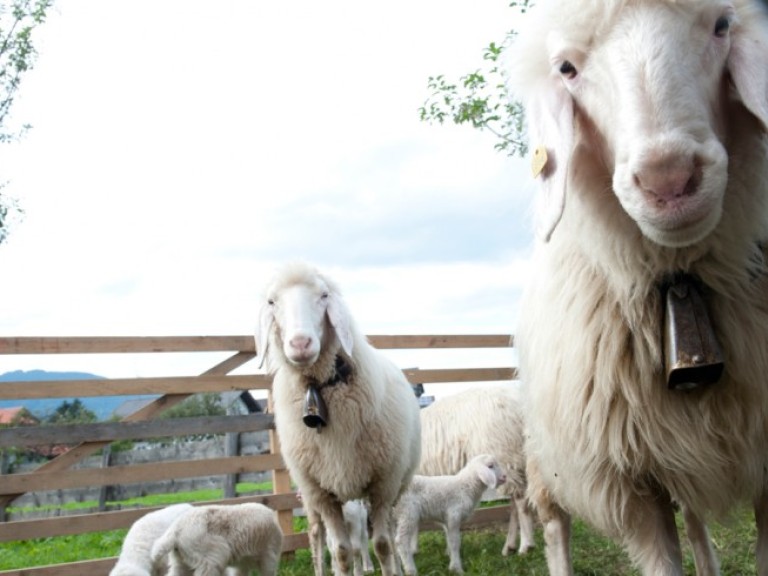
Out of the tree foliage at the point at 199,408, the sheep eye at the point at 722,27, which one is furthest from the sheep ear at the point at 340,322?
the tree foliage at the point at 199,408

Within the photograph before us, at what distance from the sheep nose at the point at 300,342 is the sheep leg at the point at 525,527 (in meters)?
3.04

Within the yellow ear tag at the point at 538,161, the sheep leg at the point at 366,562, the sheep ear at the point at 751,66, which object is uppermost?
the sheep ear at the point at 751,66

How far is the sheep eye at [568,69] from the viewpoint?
2607 mm

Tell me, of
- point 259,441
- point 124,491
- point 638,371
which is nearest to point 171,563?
point 638,371

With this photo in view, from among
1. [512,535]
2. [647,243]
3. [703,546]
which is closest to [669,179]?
[647,243]

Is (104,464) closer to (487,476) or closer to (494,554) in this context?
(494,554)

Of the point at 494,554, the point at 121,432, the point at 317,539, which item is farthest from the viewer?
the point at 494,554

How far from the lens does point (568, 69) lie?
8.59 feet

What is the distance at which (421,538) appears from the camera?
8742mm

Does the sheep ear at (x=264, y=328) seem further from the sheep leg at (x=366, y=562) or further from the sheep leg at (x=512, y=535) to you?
the sheep leg at (x=512, y=535)

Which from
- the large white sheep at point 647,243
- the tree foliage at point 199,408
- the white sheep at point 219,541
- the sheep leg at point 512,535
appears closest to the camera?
the large white sheep at point 647,243

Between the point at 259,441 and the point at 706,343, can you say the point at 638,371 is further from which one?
the point at 259,441

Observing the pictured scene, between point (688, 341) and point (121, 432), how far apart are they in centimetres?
575

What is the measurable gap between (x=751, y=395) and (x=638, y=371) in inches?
13.4
